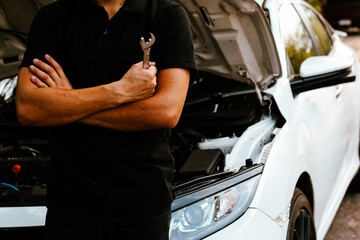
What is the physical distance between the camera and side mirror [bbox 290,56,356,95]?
3189 mm

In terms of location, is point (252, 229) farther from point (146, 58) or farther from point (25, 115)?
point (25, 115)

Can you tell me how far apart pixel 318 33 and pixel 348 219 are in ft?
4.75

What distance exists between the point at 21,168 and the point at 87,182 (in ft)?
4.03

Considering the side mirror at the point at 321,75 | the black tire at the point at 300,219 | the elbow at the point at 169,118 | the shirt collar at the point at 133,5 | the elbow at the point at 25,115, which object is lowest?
the black tire at the point at 300,219

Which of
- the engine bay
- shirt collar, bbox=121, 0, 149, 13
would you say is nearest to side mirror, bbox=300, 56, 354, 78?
the engine bay

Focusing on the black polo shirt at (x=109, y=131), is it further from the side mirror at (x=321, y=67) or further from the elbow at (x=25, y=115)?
the side mirror at (x=321, y=67)

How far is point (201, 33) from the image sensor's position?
3418 mm

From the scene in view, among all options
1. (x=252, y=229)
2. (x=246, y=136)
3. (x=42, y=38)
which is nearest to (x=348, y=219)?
(x=246, y=136)

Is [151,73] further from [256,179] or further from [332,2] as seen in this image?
[332,2]

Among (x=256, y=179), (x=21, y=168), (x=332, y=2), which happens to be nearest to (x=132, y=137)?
(x=256, y=179)

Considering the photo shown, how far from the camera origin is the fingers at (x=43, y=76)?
1975mm

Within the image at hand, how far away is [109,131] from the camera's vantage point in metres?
1.90

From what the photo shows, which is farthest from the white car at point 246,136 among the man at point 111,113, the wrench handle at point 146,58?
the wrench handle at point 146,58

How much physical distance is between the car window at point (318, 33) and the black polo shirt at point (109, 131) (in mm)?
2492
